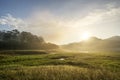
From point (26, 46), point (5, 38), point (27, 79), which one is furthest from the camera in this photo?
point (5, 38)

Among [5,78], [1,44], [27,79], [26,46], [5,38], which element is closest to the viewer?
[27,79]

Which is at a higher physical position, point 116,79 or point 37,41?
point 37,41

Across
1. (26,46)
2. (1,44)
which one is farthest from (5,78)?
(26,46)

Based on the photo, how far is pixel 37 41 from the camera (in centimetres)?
19075

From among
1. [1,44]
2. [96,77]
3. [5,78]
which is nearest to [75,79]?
[96,77]

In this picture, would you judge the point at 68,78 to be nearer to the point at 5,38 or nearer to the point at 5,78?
the point at 5,78

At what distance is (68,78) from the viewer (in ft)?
55.3

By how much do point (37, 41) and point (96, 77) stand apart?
6927 inches

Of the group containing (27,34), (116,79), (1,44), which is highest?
(27,34)

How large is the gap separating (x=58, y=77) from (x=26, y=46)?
151 meters

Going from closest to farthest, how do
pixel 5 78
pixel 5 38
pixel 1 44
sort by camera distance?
pixel 5 78, pixel 1 44, pixel 5 38

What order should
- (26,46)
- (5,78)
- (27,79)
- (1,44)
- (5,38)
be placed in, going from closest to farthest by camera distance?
(27,79), (5,78), (1,44), (26,46), (5,38)

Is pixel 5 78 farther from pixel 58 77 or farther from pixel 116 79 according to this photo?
pixel 116 79

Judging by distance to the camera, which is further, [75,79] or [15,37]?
[15,37]
